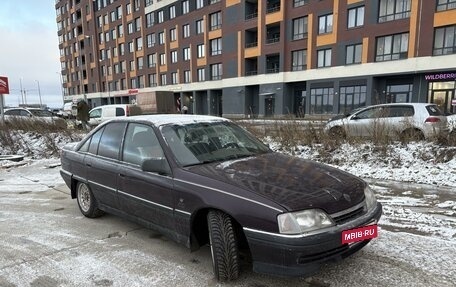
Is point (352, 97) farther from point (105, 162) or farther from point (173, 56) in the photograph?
point (105, 162)

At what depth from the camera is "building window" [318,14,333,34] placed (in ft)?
104

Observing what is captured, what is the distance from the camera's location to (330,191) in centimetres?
298

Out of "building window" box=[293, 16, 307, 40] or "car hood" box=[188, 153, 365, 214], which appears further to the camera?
"building window" box=[293, 16, 307, 40]

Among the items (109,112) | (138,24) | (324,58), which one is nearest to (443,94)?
(324,58)

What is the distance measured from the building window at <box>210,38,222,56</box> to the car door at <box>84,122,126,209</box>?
39405 millimetres

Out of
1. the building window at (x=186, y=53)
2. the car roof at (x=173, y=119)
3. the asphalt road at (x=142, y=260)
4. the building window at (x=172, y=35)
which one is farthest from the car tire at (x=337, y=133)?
the building window at (x=172, y=35)

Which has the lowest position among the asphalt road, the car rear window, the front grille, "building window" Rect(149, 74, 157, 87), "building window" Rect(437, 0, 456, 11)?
the asphalt road

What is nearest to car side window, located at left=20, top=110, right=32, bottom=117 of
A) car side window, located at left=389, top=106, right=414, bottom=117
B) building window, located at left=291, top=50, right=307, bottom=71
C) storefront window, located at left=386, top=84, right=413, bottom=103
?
car side window, located at left=389, top=106, right=414, bottom=117

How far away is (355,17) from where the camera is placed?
30.0 m

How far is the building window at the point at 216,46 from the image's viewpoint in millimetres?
42625

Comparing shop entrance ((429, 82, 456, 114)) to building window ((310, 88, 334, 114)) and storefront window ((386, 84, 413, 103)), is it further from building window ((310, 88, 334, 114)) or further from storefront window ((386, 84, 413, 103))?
building window ((310, 88, 334, 114))

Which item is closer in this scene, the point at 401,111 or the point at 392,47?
the point at 401,111

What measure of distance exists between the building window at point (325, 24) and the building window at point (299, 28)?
5.61ft

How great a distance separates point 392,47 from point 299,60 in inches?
360
